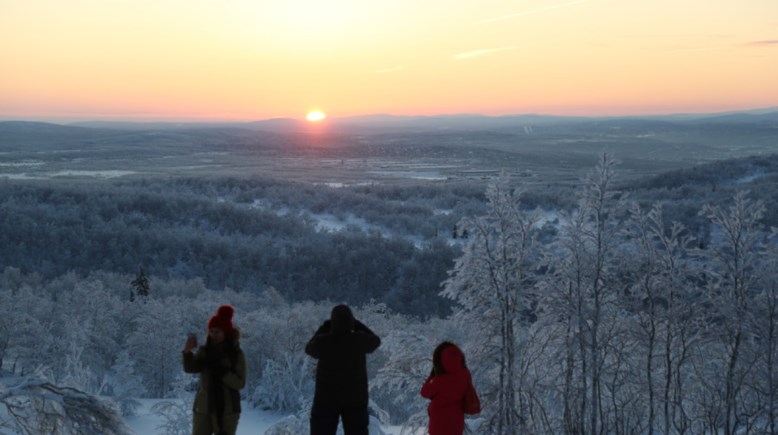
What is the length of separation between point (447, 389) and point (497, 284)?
3619mm

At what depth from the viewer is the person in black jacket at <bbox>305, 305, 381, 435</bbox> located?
18.2ft

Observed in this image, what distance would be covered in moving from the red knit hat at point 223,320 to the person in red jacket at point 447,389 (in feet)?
5.92

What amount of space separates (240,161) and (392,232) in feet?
A: 337

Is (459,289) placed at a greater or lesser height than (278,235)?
greater

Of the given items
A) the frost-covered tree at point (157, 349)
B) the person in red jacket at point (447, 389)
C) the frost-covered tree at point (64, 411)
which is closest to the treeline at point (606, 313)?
the person in red jacket at point (447, 389)

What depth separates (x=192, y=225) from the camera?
62.5 m

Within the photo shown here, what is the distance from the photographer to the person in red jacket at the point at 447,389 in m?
5.48

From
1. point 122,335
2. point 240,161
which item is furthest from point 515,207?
point 240,161

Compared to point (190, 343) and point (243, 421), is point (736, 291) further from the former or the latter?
A: point (243, 421)

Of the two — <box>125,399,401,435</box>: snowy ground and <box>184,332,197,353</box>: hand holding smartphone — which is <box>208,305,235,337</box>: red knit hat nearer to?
<box>184,332,197,353</box>: hand holding smartphone

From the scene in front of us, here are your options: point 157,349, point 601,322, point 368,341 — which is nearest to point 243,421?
point 157,349

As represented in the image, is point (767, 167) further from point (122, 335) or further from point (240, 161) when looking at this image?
point (240, 161)

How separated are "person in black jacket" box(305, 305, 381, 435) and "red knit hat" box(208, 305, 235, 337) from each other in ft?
2.33

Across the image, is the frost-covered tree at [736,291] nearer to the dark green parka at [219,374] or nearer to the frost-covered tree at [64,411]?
the dark green parka at [219,374]
